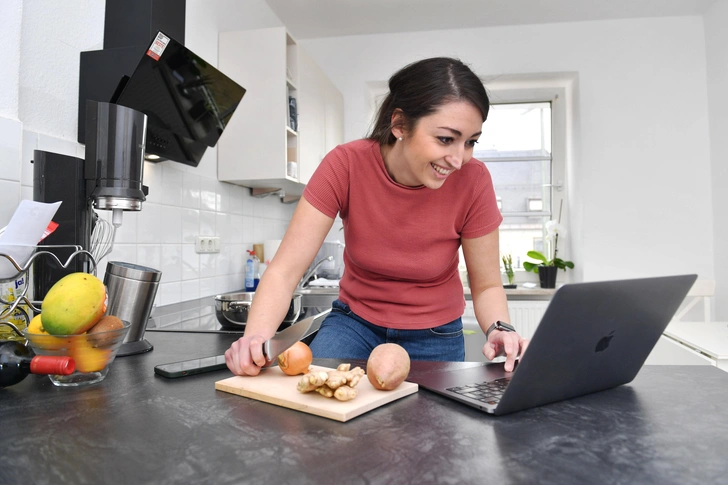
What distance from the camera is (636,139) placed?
11.4 feet

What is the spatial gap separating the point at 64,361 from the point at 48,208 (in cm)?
37

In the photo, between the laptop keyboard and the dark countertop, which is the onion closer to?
the dark countertop

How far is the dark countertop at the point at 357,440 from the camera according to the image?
493 millimetres

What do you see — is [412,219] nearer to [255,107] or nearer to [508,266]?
[255,107]

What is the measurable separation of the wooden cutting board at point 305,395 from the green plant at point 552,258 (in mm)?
3077

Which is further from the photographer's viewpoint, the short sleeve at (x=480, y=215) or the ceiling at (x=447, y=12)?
the ceiling at (x=447, y=12)

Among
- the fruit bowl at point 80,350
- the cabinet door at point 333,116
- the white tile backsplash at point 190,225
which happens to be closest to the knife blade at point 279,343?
the fruit bowl at point 80,350

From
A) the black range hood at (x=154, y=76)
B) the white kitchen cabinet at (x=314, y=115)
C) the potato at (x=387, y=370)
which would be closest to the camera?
the potato at (x=387, y=370)

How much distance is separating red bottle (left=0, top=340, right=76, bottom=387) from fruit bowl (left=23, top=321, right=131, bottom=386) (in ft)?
0.08

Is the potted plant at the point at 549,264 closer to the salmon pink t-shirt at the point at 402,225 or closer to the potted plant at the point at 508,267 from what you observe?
the potted plant at the point at 508,267

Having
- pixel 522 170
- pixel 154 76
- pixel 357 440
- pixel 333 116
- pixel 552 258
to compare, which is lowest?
pixel 357 440

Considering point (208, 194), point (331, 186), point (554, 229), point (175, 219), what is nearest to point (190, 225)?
point (175, 219)

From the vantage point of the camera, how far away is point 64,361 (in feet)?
2.49

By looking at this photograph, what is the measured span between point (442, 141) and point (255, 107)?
1.63 m
